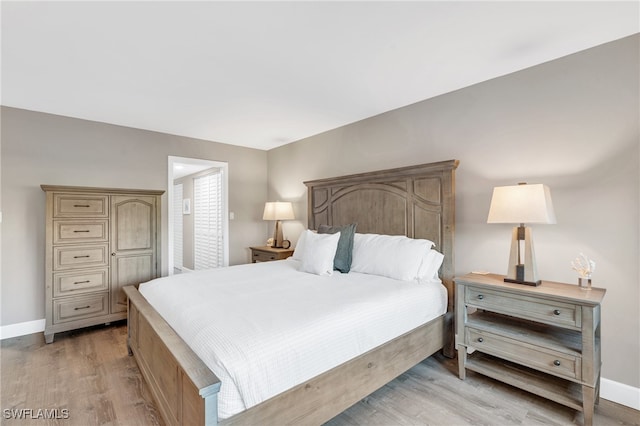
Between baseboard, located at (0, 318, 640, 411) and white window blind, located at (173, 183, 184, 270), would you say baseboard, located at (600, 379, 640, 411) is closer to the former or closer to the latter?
→ baseboard, located at (0, 318, 640, 411)

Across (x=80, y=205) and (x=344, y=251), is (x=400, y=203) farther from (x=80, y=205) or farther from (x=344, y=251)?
(x=80, y=205)

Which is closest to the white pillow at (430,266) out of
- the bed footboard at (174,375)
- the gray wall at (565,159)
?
the gray wall at (565,159)

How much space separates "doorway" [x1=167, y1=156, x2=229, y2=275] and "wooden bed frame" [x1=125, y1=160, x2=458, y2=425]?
63.6 inches

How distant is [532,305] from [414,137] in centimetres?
188

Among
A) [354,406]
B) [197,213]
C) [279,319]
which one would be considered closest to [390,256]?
[354,406]

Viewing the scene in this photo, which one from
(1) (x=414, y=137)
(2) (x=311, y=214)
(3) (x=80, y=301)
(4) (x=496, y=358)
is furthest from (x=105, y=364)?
(1) (x=414, y=137)

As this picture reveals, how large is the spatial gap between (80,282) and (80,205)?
2.70ft

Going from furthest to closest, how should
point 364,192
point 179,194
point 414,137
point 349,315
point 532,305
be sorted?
point 179,194
point 364,192
point 414,137
point 532,305
point 349,315

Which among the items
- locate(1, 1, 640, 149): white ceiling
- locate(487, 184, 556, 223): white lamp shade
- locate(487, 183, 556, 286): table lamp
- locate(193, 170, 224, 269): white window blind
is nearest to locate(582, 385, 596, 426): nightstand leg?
locate(487, 183, 556, 286): table lamp

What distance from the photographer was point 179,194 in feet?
22.9

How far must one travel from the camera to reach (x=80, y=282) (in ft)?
10.6

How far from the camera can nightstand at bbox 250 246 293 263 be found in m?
4.19

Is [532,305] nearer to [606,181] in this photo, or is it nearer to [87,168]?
[606,181]

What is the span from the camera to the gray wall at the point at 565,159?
79.2 inches
